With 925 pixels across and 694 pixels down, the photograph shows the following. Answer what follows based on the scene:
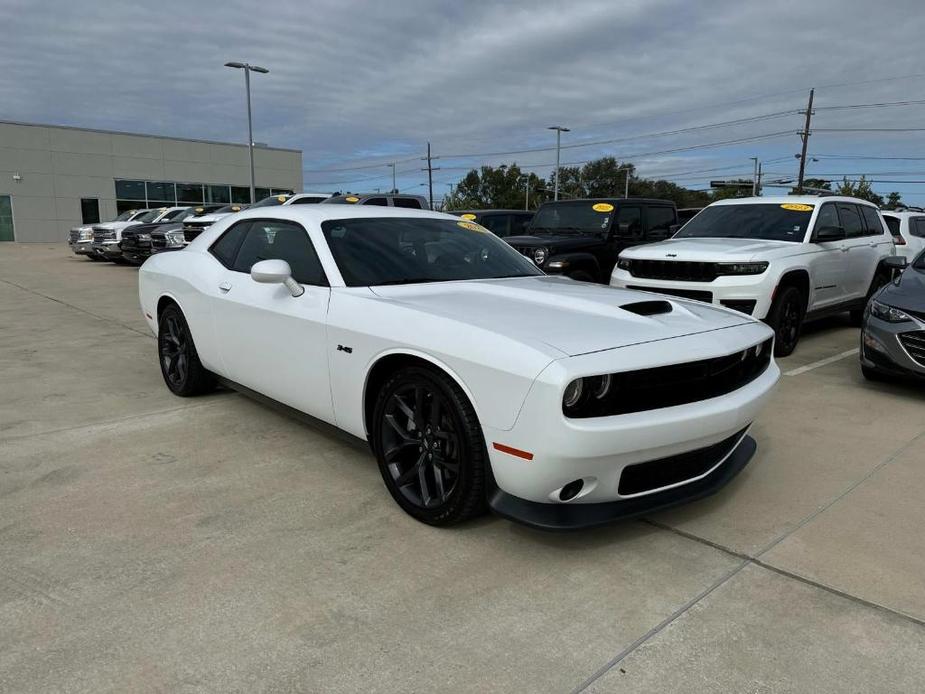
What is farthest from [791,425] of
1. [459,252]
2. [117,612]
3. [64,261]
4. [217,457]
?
[64,261]

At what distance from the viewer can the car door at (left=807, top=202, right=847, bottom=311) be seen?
7430 millimetres

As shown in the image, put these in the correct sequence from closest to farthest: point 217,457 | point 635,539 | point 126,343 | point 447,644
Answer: point 447,644 → point 635,539 → point 217,457 → point 126,343

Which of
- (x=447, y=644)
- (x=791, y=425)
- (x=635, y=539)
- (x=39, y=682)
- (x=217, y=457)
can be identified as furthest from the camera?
(x=791, y=425)

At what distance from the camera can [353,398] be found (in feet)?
11.3

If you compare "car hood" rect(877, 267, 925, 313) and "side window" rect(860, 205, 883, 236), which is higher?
"side window" rect(860, 205, 883, 236)

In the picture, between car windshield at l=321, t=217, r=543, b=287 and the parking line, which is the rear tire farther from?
car windshield at l=321, t=217, r=543, b=287

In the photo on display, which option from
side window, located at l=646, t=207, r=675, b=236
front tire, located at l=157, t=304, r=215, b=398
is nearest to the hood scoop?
front tire, located at l=157, t=304, r=215, b=398

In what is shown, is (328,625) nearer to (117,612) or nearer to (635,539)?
(117,612)

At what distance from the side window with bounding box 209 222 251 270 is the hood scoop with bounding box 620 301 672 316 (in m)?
2.67

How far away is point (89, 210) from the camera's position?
36.9m

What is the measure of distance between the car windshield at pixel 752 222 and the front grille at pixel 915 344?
2.30 m

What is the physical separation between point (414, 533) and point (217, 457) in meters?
1.52

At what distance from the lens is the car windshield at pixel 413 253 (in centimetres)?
378

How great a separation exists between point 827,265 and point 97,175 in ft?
125
